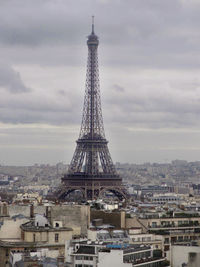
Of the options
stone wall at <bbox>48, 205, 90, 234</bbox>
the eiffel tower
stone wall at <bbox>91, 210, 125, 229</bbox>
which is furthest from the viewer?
the eiffel tower

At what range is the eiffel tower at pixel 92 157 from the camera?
151250mm

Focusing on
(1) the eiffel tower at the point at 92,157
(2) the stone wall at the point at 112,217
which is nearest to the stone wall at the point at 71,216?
(2) the stone wall at the point at 112,217

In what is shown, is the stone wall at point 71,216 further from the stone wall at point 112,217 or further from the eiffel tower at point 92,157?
the eiffel tower at point 92,157

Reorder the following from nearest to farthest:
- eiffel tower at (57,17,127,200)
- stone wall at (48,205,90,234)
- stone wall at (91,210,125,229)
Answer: stone wall at (48,205,90,234)
stone wall at (91,210,125,229)
eiffel tower at (57,17,127,200)

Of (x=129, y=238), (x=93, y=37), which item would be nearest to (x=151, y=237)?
(x=129, y=238)

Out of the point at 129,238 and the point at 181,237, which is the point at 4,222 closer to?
the point at 129,238

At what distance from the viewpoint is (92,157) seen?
156 meters

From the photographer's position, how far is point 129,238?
67.6 metres

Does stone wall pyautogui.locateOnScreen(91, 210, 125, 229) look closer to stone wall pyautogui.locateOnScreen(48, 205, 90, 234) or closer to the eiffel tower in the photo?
stone wall pyautogui.locateOnScreen(48, 205, 90, 234)

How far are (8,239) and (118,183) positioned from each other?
278ft

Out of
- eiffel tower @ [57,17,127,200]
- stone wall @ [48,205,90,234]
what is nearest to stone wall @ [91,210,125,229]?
stone wall @ [48,205,90,234]

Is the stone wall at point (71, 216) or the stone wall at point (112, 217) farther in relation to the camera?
the stone wall at point (112, 217)

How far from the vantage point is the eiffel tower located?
496 feet

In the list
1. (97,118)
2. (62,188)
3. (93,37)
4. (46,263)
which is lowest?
(46,263)
